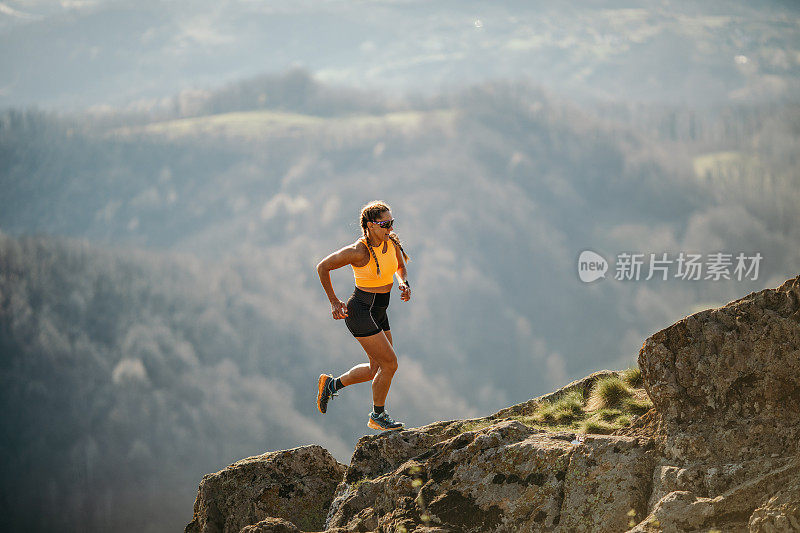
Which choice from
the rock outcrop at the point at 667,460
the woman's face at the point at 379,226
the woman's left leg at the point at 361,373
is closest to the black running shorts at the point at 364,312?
the woman's left leg at the point at 361,373

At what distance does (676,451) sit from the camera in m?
7.55

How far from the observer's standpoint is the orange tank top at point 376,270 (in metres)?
10.5

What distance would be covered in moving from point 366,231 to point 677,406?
15.8 ft

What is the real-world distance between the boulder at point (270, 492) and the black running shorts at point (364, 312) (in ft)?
9.34

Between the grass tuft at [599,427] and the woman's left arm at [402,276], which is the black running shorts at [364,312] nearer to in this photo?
the woman's left arm at [402,276]

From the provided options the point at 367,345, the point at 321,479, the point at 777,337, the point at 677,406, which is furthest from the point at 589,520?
the point at 321,479

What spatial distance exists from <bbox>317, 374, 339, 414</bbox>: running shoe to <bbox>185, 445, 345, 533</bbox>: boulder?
92 centimetres

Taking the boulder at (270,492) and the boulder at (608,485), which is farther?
the boulder at (270,492)

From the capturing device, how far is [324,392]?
39.0 ft

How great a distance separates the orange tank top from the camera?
10484mm

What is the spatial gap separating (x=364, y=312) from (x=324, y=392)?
6.67 ft

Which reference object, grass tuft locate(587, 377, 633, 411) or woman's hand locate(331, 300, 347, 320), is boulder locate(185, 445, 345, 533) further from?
grass tuft locate(587, 377, 633, 411)

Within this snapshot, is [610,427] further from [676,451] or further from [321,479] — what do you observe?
[321,479]

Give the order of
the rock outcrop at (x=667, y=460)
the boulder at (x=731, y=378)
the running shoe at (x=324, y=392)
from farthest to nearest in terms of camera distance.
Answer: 1. the running shoe at (x=324, y=392)
2. the boulder at (x=731, y=378)
3. the rock outcrop at (x=667, y=460)
